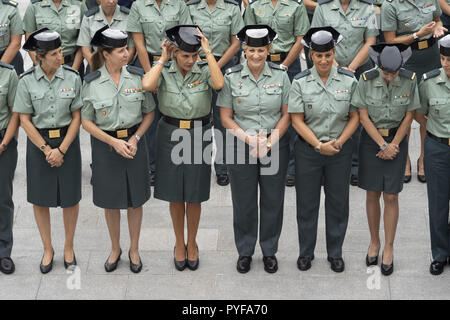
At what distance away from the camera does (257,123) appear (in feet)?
20.9

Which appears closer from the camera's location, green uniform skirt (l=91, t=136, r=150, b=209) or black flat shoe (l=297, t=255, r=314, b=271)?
green uniform skirt (l=91, t=136, r=150, b=209)

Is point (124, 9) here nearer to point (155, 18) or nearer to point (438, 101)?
point (155, 18)

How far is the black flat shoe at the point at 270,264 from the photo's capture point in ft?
22.0

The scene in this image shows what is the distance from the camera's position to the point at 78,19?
798 centimetres

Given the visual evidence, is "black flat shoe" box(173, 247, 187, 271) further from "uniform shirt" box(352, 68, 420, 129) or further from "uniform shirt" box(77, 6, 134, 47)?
"uniform shirt" box(77, 6, 134, 47)

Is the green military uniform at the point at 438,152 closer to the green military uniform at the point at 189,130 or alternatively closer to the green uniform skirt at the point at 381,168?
the green uniform skirt at the point at 381,168

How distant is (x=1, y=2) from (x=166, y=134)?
2579 millimetres

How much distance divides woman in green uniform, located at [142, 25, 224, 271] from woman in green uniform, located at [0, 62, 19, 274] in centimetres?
108

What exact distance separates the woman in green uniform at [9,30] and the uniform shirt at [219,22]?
1.68m

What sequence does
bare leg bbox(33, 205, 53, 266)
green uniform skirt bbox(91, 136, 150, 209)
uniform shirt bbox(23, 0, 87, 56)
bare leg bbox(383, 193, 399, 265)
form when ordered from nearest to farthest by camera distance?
green uniform skirt bbox(91, 136, 150, 209) < bare leg bbox(383, 193, 399, 265) < bare leg bbox(33, 205, 53, 266) < uniform shirt bbox(23, 0, 87, 56)

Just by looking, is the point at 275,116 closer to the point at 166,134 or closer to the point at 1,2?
the point at 166,134

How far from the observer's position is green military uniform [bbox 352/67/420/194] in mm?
6270

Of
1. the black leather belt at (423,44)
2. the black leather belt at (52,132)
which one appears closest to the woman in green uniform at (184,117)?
the black leather belt at (52,132)

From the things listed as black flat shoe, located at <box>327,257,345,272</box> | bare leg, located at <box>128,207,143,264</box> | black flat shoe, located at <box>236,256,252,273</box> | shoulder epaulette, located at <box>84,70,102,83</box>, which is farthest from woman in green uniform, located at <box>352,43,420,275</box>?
shoulder epaulette, located at <box>84,70,102,83</box>
